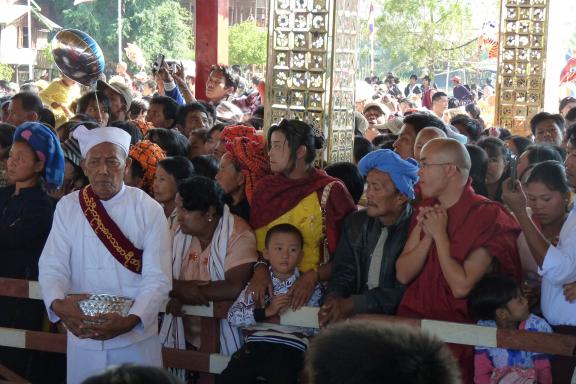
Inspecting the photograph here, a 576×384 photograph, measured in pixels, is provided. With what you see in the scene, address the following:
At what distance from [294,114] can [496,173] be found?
1454 mm

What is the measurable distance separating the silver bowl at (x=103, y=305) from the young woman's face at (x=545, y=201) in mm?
1873

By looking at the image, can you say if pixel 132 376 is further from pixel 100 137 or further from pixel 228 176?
pixel 228 176

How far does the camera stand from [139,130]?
6570mm

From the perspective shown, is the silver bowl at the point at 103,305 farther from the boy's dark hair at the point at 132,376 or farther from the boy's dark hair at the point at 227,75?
the boy's dark hair at the point at 227,75

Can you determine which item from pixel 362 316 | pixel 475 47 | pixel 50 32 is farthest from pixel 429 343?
pixel 50 32

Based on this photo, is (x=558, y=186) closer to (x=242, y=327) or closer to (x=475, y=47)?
(x=242, y=327)

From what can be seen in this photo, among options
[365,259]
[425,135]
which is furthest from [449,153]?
[425,135]

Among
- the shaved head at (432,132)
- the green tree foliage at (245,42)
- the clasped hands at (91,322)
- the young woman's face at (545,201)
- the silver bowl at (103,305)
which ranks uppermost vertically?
the green tree foliage at (245,42)

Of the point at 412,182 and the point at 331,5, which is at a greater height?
the point at 331,5

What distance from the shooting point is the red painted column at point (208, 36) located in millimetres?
10984

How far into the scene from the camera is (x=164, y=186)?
4.87 m

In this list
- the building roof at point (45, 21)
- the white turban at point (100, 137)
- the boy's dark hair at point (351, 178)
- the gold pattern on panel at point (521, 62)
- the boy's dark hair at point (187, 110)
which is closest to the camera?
the white turban at point (100, 137)

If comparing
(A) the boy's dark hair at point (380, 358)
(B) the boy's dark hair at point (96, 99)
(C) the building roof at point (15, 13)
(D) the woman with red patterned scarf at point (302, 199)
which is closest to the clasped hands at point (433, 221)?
(D) the woman with red patterned scarf at point (302, 199)

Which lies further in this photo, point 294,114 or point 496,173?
point 294,114
